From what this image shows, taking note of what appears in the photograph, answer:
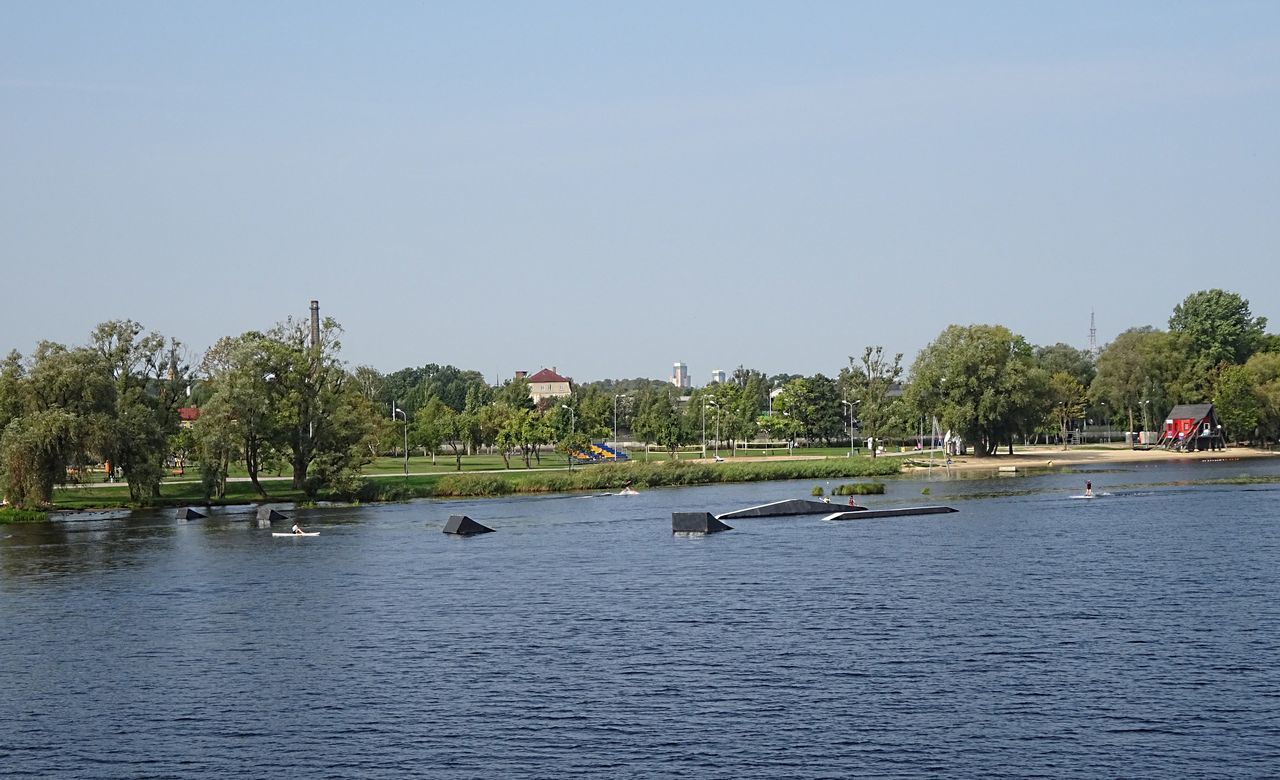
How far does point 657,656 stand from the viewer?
39438 mm

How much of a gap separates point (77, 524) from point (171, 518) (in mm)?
6805

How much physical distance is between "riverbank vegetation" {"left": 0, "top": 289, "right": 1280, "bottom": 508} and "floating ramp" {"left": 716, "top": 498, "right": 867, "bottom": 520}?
3270 cm

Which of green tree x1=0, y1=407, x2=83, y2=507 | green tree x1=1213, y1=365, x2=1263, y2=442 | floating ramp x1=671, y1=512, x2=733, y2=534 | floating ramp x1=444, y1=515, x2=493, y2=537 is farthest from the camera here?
green tree x1=1213, y1=365, x2=1263, y2=442

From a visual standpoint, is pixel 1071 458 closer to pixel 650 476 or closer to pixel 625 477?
pixel 650 476

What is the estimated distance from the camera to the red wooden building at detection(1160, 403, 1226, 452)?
166 m

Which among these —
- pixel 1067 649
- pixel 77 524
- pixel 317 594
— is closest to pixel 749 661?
pixel 1067 649

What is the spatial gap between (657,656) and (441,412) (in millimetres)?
145156

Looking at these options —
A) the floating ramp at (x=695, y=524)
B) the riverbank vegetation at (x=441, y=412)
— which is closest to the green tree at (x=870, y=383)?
the riverbank vegetation at (x=441, y=412)

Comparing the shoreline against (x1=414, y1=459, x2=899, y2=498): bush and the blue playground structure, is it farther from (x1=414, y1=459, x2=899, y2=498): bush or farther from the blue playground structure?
the blue playground structure

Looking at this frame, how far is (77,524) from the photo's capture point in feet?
293

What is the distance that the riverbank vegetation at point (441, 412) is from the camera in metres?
95.6

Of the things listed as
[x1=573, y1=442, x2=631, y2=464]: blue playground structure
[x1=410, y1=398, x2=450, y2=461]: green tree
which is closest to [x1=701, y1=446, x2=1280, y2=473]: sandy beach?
[x1=573, y1=442, x2=631, y2=464]: blue playground structure

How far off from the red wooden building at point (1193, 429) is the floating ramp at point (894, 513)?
94.9 m

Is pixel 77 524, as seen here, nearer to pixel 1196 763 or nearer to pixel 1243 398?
pixel 1196 763
